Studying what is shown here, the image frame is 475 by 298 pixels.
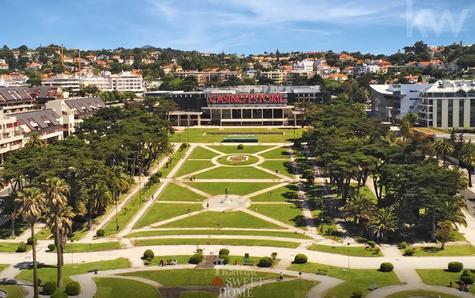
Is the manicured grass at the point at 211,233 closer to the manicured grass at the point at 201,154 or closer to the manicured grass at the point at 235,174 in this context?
the manicured grass at the point at 235,174

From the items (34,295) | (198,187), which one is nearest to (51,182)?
(34,295)

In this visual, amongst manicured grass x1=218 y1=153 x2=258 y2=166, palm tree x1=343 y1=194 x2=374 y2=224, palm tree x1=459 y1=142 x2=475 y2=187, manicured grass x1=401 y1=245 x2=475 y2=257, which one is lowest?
manicured grass x1=401 y1=245 x2=475 y2=257

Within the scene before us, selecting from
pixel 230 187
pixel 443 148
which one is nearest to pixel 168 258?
pixel 230 187

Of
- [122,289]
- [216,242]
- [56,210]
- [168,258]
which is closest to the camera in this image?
[122,289]

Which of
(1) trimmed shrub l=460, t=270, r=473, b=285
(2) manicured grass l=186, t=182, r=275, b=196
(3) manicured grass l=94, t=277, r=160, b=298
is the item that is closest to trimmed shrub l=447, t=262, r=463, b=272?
(1) trimmed shrub l=460, t=270, r=473, b=285

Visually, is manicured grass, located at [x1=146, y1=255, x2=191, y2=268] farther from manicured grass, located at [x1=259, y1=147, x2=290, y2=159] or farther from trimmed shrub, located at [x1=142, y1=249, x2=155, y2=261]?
manicured grass, located at [x1=259, y1=147, x2=290, y2=159]

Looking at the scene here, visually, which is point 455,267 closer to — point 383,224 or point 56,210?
point 383,224

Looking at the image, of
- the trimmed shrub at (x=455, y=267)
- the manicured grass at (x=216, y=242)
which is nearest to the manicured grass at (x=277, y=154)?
the manicured grass at (x=216, y=242)
